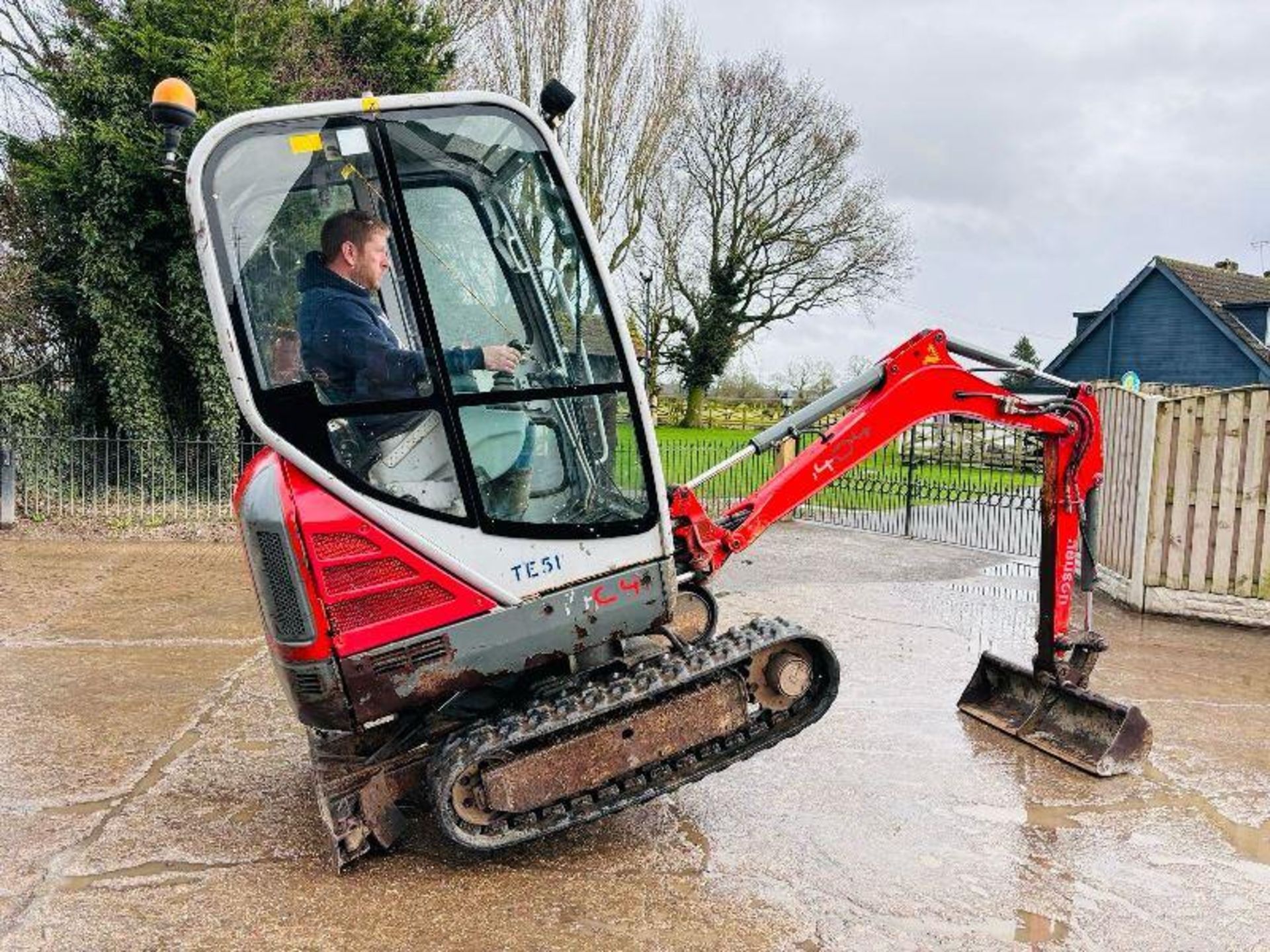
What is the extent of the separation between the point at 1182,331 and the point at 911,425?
26333 mm

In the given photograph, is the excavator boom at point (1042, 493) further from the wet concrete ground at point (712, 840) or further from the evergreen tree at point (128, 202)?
the evergreen tree at point (128, 202)

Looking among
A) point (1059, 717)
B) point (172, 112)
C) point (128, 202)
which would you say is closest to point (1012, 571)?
point (1059, 717)

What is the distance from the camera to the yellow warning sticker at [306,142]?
3.47 metres

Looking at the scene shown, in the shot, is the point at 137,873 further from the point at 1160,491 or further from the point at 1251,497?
the point at 1251,497

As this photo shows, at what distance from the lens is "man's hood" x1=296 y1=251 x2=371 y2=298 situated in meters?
3.50

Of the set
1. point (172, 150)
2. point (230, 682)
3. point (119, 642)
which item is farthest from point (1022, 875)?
point (119, 642)

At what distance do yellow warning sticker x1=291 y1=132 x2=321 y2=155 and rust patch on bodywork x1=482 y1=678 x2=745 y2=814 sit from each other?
2.17m

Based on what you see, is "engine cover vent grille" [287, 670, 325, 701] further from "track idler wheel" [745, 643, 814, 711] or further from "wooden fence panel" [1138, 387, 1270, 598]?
"wooden fence panel" [1138, 387, 1270, 598]

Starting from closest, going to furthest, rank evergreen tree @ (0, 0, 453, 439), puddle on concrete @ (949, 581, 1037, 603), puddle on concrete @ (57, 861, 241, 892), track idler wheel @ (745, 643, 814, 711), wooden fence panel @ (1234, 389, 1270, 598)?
puddle on concrete @ (57, 861, 241, 892)
track idler wheel @ (745, 643, 814, 711)
wooden fence panel @ (1234, 389, 1270, 598)
puddle on concrete @ (949, 581, 1037, 603)
evergreen tree @ (0, 0, 453, 439)

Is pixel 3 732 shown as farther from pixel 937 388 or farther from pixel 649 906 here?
pixel 937 388

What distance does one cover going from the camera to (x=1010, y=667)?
5.55 m

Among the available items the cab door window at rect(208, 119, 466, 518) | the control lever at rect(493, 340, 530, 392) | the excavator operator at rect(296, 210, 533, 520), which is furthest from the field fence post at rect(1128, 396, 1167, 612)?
the cab door window at rect(208, 119, 466, 518)

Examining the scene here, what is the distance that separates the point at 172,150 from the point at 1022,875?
379 cm

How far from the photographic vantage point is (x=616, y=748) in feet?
12.5
